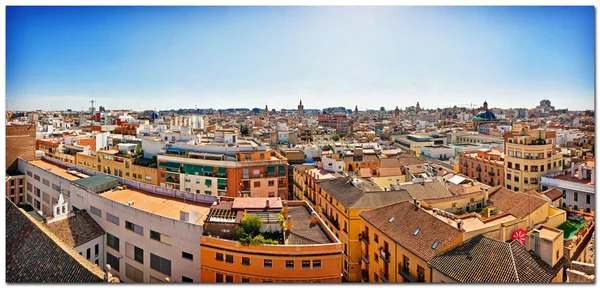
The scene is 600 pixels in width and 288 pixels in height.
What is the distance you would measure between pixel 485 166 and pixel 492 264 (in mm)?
13141

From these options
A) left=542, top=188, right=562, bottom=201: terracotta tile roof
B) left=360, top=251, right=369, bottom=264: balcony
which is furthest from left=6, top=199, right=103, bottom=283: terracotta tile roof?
left=542, top=188, right=562, bottom=201: terracotta tile roof

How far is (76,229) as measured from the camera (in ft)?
28.3

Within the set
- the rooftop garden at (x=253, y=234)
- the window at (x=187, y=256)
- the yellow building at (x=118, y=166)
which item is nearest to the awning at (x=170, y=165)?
the yellow building at (x=118, y=166)

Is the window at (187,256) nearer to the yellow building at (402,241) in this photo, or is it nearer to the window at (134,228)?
the window at (134,228)

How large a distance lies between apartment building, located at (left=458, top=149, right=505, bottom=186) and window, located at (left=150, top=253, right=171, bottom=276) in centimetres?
1442

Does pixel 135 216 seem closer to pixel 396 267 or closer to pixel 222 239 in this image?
pixel 222 239

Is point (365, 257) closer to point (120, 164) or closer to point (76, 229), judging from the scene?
point (76, 229)

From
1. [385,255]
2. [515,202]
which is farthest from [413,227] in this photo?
[515,202]

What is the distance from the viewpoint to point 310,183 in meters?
13.6

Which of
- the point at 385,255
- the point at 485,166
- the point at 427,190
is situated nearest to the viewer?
the point at 385,255

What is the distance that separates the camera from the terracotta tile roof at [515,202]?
8750 millimetres

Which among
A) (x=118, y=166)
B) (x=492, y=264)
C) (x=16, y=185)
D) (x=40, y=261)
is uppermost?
(x=118, y=166)

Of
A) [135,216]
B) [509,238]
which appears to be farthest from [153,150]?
[509,238]

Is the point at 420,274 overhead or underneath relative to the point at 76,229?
underneath
